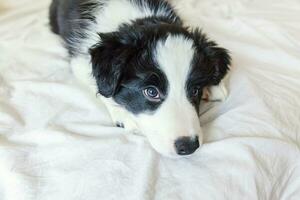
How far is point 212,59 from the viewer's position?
170cm

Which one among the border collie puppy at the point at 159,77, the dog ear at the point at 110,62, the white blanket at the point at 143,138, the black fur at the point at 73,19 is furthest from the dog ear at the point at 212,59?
the black fur at the point at 73,19

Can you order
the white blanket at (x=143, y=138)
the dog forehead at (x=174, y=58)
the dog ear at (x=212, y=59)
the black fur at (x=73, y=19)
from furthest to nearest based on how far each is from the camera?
the black fur at (x=73, y=19) → the dog ear at (x=212, y=59) → the dog forehead at (x=174, y=58) → the white blanket at (x=143, y=138)

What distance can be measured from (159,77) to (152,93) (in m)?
0.07

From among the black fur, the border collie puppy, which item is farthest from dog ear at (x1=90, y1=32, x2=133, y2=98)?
the black fur

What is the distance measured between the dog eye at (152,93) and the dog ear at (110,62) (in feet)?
0.37

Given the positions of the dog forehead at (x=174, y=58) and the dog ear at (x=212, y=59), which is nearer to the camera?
the dog forehead at (x=174, y=58)

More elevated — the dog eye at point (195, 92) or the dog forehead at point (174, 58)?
the dog forehead at point (174, 58)

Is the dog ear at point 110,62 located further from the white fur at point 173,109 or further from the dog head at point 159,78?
the white fur at point 173,109

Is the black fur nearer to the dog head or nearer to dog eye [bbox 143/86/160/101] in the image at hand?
the dog head

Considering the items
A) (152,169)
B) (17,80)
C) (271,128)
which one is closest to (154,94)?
(152,169)

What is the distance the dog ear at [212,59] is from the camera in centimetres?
167

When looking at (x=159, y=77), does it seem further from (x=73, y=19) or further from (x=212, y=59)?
(x=73, y=19)

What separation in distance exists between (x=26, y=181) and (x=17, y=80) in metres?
0.69

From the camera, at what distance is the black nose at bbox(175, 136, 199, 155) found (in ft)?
4.82
